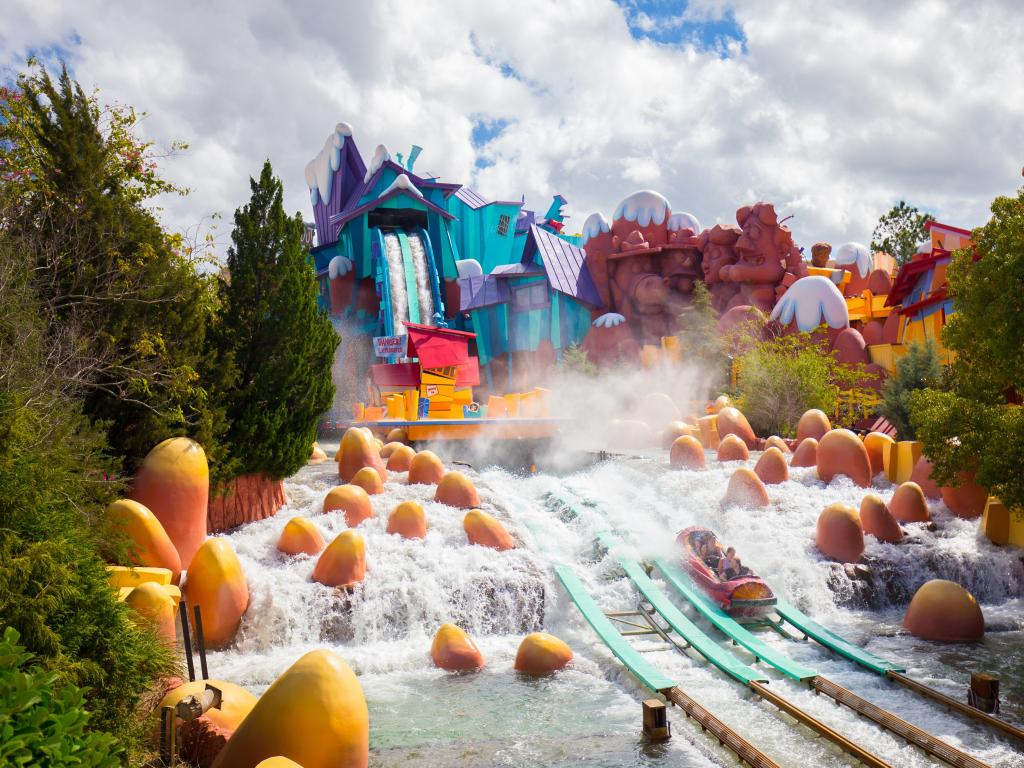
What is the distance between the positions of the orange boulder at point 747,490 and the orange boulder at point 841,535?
169 centimetres

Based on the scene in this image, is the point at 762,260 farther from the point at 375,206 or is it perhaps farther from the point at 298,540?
the point at 298,540

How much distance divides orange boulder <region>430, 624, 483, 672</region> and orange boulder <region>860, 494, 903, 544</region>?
717 centimetres

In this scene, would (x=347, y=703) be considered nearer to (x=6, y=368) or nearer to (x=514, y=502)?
(x=6, y=368)

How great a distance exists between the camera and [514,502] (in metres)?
16.5

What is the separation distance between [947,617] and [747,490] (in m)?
4.60

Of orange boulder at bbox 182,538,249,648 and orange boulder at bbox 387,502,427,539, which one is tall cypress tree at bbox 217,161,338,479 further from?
orange boulder at bbox 182,538,249,648

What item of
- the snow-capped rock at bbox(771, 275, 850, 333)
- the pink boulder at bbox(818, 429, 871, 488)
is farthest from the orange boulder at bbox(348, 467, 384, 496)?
the snow-capped rock at bbox(771, 275, 850, 333)

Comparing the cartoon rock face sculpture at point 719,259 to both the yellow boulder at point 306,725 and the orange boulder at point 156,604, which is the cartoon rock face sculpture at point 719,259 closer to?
the orange boulder at point 156,604

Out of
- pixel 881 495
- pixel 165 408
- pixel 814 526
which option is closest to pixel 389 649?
pixel 165 408

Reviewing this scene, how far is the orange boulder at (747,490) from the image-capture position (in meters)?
15.1

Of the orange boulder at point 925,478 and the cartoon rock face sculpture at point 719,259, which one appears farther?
the cartoon rock face sculpture at point 719,259

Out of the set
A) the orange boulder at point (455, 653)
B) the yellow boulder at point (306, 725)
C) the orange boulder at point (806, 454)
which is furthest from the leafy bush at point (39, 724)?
the orange boulder at point (806, 454)

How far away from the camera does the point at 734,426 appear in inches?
811

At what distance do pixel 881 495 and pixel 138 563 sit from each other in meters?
12.9
